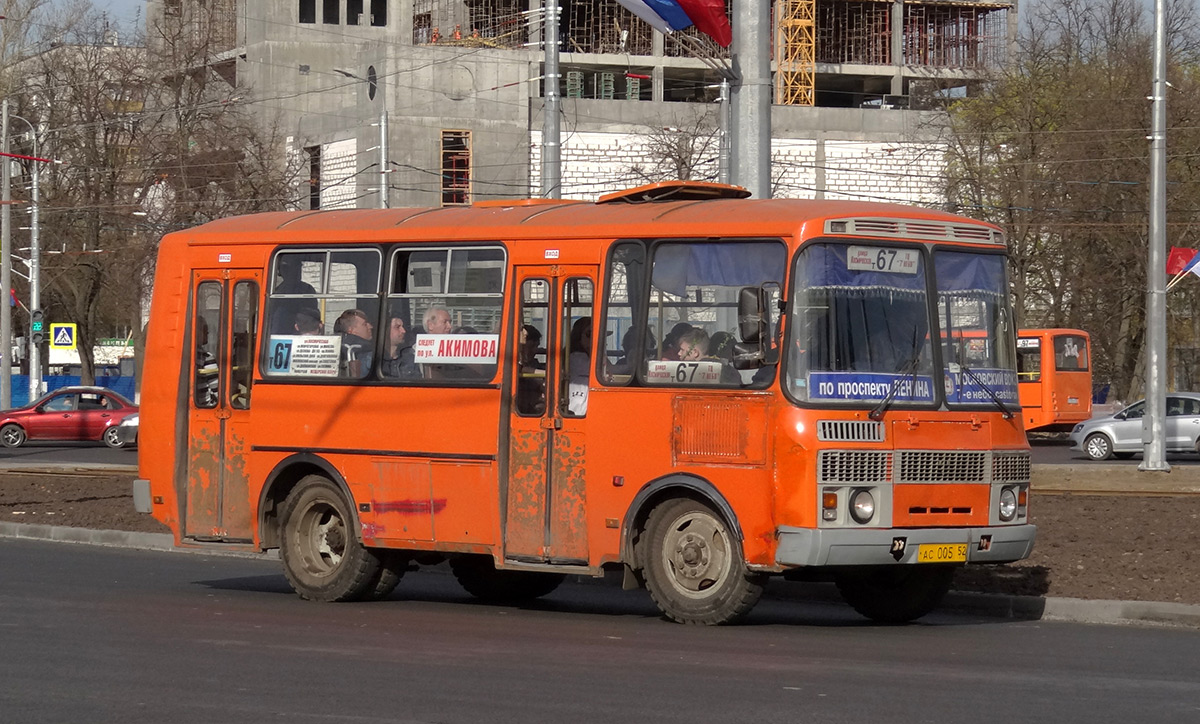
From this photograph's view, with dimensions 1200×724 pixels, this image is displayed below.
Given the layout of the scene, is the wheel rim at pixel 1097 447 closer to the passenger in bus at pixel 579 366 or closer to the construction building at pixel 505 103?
the construction building at pixel 505 103

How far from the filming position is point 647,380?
41.6 feet

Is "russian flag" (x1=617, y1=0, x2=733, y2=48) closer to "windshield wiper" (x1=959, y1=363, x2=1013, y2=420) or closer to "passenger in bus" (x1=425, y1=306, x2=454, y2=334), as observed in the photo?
"passenger in bus" (x1=425, y1=306, x2=454, y2=334)

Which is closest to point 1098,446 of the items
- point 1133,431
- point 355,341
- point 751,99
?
point 1133,431

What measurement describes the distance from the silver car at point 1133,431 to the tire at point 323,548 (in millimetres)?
28270

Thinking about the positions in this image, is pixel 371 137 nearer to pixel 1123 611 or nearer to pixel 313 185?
pixel 313 185

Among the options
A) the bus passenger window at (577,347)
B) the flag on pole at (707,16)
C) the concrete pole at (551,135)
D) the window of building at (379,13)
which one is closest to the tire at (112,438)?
the concrete pole at (551,135)

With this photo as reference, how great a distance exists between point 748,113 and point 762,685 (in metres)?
8.39

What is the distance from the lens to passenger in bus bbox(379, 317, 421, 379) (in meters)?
14.0

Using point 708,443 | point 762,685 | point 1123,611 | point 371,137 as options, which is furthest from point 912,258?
point 371,137

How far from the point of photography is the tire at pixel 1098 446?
39.9m

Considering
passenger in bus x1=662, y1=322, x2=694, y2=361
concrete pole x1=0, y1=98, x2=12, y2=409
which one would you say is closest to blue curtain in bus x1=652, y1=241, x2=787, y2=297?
passenger in bus x1=662, y1=322, x2=694, y2=361

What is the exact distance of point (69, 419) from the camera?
46500 mm

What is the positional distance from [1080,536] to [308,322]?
7.76 meters

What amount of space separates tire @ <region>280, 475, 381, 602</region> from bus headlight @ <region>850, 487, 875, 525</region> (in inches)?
159
